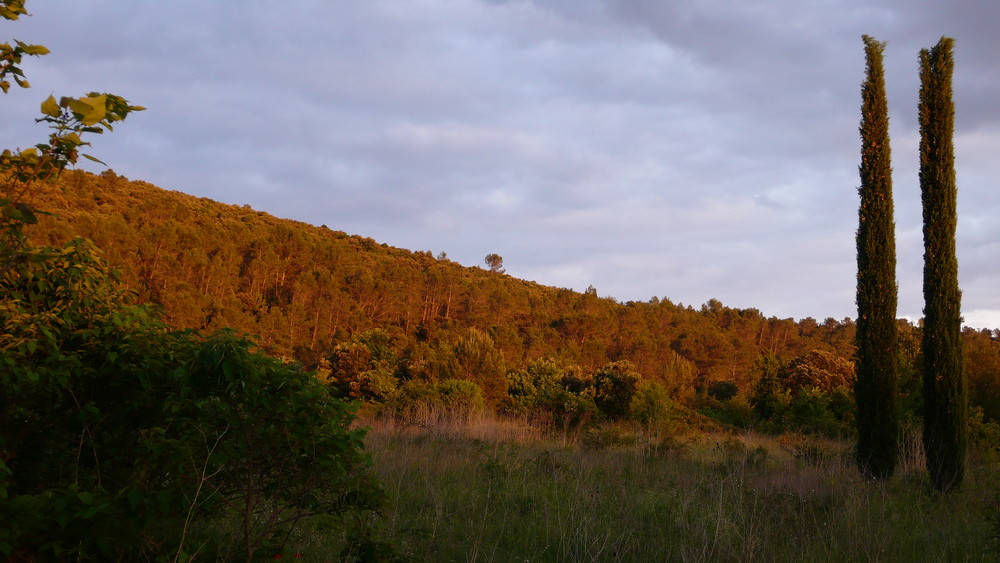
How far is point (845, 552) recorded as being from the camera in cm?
448

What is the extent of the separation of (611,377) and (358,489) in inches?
616

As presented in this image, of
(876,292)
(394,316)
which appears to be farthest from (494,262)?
(876,292)

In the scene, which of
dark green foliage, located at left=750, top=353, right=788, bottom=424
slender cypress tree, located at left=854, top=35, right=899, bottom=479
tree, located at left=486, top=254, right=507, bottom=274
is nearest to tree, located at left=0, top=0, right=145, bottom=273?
slender cypress tree, located at left=854, top=35, right=899, bottom=479

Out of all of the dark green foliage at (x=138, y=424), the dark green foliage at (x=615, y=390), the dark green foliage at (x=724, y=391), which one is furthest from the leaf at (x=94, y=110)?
the dark green foliage at (x=724, y=391)

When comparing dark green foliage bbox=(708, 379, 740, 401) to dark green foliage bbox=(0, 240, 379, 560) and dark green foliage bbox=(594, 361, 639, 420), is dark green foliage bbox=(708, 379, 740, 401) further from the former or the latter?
dark green foliage bbox=(0, 240, 379, 560)

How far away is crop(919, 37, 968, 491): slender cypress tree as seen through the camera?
26.4 ft

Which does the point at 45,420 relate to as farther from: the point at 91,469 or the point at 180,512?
the point at 180,512

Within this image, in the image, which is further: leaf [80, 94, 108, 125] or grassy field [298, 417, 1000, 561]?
grassy field [298, 417, 1000, 561]

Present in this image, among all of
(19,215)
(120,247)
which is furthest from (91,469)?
(120,247)

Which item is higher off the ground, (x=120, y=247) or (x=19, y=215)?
(x=120, y=247)

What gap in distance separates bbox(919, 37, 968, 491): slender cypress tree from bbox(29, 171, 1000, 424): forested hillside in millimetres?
6228

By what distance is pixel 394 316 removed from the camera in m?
31.2

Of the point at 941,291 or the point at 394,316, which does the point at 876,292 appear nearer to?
the point at 941,291

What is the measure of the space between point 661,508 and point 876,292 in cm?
563
